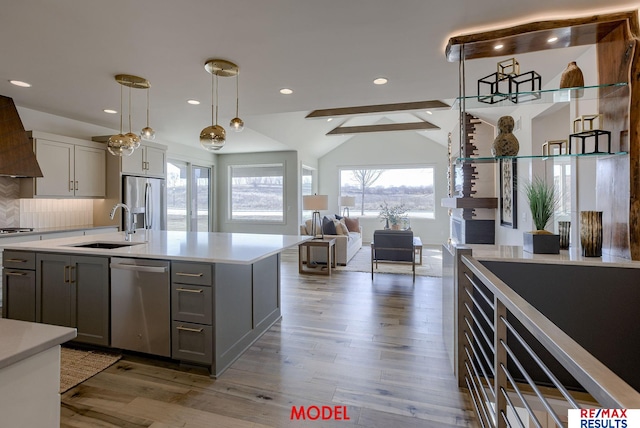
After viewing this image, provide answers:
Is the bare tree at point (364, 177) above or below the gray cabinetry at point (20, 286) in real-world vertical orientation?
above

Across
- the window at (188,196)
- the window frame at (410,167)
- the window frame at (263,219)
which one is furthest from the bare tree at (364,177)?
the window at (188,196)

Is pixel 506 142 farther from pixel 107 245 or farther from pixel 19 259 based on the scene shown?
pixel 19 259

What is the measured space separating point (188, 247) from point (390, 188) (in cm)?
767

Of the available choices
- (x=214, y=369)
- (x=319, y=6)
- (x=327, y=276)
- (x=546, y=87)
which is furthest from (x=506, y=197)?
(x=214, y=369)

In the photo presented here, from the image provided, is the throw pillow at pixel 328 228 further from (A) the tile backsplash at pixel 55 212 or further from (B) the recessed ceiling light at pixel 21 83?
(B) the recessed ceiling light at pixel 21 83

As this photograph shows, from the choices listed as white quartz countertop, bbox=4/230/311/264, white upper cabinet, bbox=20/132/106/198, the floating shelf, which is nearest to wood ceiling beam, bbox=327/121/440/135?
the floating shelf

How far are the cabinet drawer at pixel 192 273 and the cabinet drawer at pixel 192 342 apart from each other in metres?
0.32

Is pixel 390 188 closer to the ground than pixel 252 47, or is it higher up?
closer to the ground

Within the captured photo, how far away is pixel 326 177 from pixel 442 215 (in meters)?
3.67

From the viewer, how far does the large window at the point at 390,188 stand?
912 centimetres

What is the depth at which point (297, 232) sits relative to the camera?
7.92m

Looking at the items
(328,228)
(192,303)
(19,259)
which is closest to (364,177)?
(328,228)

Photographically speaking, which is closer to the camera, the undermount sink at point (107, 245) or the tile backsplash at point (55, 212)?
the undermount sink at point (107, 245)

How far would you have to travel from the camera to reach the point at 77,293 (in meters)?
2.59
